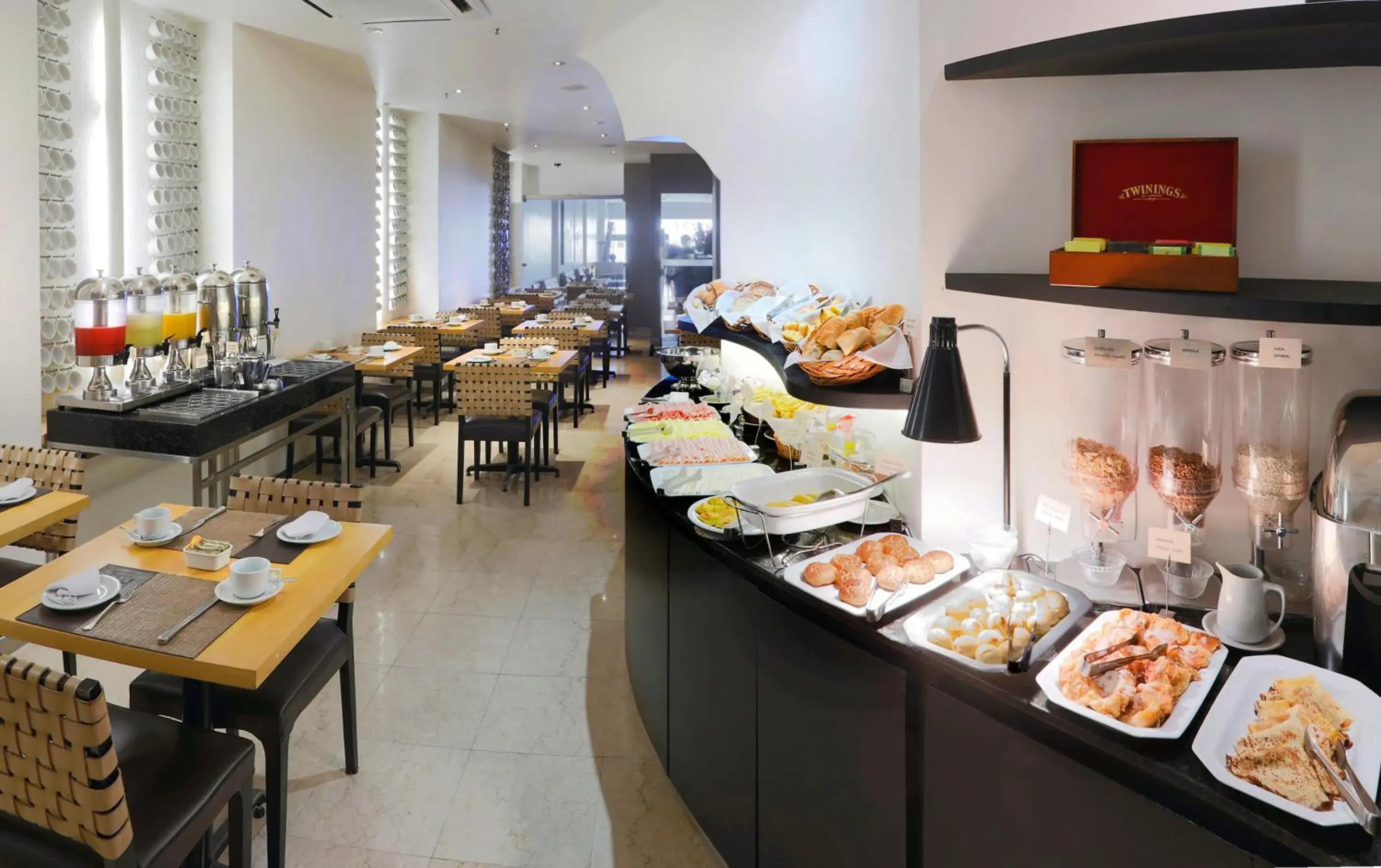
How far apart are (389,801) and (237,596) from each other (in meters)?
0.92

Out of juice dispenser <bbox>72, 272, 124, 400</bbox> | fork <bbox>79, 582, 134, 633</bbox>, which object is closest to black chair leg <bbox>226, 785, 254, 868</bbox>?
fork <bbox>79, 582, 134, 633</bbox>

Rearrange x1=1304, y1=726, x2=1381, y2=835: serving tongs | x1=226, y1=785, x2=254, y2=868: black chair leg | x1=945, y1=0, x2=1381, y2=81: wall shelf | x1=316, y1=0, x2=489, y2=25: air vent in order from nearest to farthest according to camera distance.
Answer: x1=1304, y1=726, x2=1381, y2=835: serving tongs → x1=945, y1=0, x2=1381, y2=81: wall shelf → x1=226, y1=785, x2=254, y2=868: black chair leg → x1=316, y1=0, x2=489, y2=25: air vent

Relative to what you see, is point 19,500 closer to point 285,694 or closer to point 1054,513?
point 285,694

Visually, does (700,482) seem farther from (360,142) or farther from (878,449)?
(360,142)

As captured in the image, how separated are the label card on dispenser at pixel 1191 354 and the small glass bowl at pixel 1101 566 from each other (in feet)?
1.48

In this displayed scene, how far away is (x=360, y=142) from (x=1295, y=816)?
872 cm

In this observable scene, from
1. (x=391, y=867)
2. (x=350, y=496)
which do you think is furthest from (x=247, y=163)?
(x=391, y=867)

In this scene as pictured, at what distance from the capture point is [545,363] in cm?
681

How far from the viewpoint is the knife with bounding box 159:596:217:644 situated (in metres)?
1.85

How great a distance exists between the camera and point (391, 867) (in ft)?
7.53

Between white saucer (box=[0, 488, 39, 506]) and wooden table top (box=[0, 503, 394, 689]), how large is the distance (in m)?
0.51

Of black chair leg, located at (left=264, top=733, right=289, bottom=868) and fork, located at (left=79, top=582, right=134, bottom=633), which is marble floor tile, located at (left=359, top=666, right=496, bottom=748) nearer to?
black chair leg, located at (left=264, top=733, right=289, bottom=868)

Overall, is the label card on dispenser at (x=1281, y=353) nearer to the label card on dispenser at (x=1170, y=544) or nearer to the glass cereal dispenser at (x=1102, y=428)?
the glass cereal dispenser at (x=1102, y=428)

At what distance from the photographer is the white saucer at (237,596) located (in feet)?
6.72
